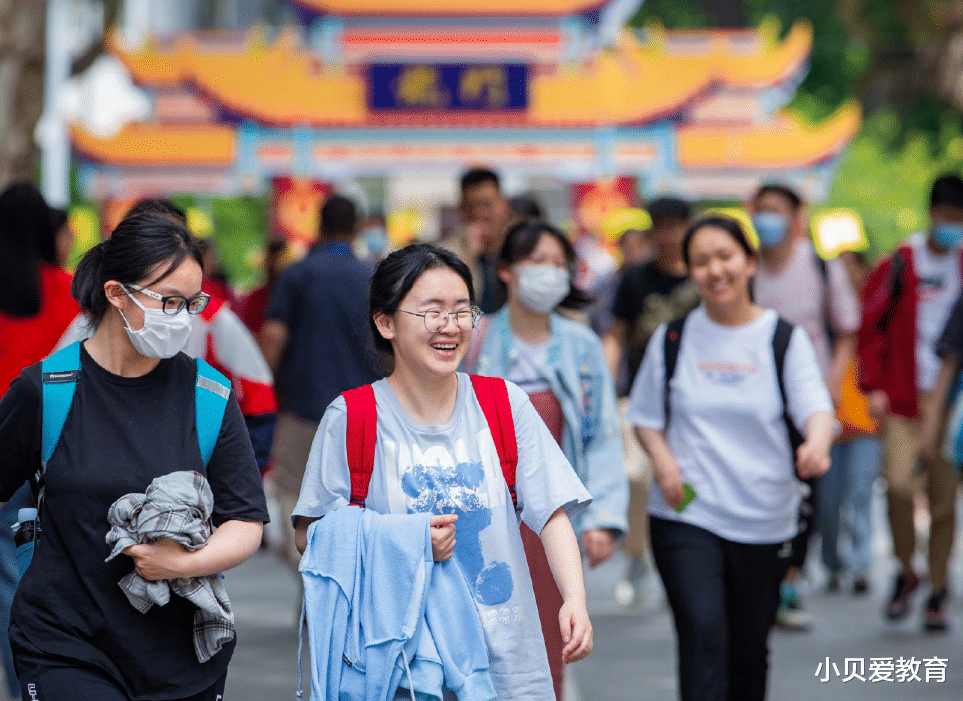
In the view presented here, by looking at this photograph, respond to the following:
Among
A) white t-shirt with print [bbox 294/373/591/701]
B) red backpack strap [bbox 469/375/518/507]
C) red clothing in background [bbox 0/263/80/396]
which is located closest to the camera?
white t-shirt with print [bbox 294/373/591/701]

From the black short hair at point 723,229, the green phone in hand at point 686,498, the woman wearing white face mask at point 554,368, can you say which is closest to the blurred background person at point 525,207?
the woman wearing white face mask at point 554,368

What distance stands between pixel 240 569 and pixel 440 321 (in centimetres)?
631

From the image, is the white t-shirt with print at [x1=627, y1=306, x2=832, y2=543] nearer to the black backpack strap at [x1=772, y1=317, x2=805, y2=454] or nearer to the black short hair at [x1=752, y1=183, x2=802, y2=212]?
the black backpack strap at [x1=772, y1=317, x2=805, y2=454]

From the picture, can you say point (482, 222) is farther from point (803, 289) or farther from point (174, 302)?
point (174, 302)

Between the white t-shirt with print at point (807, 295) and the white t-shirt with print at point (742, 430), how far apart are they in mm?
2227

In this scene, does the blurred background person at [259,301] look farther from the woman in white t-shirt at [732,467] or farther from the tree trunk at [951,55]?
the tree trunk at [951,55]

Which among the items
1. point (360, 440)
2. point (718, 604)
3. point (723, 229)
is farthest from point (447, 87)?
point (360, 440)

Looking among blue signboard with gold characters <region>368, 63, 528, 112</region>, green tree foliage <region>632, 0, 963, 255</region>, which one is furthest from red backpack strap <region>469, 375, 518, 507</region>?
blue signboard with gold characters <region>368, 63, 528, 112</region>

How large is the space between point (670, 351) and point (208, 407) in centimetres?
203

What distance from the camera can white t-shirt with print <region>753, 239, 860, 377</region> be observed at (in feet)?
22.4

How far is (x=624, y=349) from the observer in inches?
284

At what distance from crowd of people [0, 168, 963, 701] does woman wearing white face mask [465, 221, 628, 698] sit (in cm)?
1

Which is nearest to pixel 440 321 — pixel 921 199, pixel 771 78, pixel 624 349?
pixel 624 349

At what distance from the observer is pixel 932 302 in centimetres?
709
